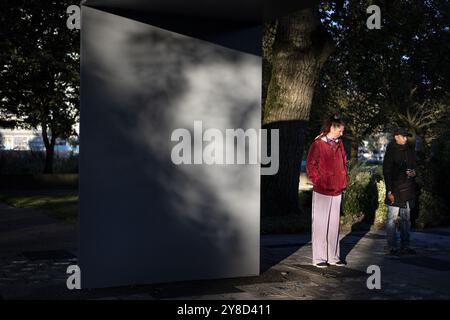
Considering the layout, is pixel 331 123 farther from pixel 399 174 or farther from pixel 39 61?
pixel 39 61

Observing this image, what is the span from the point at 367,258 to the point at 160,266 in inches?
135

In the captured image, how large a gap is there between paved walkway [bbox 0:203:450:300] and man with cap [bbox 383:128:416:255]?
0.34m

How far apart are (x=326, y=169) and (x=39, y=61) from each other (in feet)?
43.9

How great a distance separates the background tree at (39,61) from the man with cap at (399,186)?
11.6 metres

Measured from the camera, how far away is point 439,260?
8594 millimetres

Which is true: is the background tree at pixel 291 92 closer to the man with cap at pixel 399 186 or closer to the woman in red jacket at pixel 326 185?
the man with cap at pixel 399 186

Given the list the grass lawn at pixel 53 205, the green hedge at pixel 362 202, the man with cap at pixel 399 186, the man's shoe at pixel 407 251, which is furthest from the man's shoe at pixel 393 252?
the grass lawn at pixel 53 205

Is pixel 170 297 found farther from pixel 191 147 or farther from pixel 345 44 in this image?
pixel 345 44

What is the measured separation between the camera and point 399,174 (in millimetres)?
9023

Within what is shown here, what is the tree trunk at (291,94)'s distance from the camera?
1309 cm

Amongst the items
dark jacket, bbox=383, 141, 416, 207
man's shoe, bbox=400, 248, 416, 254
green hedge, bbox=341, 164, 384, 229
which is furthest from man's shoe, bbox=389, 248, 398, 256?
green hedge, bbox=341, 164, 384, 229

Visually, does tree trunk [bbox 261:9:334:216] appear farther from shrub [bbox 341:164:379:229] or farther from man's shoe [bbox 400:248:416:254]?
man's shoe [bbox 400:248:416:254]

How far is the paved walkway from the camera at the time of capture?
614 cm

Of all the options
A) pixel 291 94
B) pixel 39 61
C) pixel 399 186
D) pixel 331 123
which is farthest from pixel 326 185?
pixel 39 61
